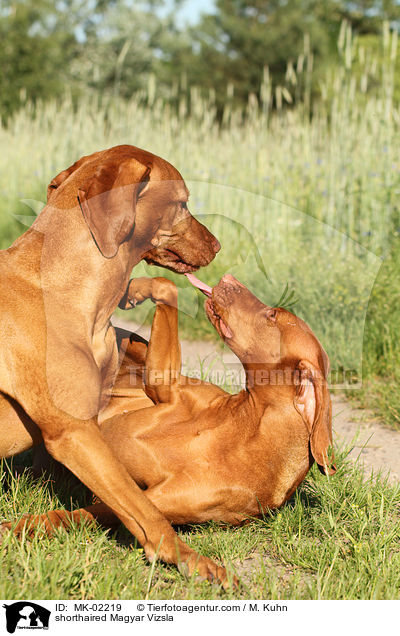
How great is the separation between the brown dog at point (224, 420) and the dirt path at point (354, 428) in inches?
20.7

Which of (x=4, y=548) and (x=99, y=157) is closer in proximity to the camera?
(x=4, y=548)

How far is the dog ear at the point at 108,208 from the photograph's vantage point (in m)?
2.79

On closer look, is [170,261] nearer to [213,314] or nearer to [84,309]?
[213,314]

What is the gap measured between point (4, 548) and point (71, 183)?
1534mm

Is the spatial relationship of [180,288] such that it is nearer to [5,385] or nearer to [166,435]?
[166,435]

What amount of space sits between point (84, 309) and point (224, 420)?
0.82 meters

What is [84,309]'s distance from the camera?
287 cm

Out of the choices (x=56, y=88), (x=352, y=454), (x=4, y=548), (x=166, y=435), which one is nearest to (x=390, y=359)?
(x=352, y=454)

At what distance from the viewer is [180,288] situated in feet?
11.8

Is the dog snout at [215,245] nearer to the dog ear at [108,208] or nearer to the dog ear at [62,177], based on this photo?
the dog ear at [108,208]
